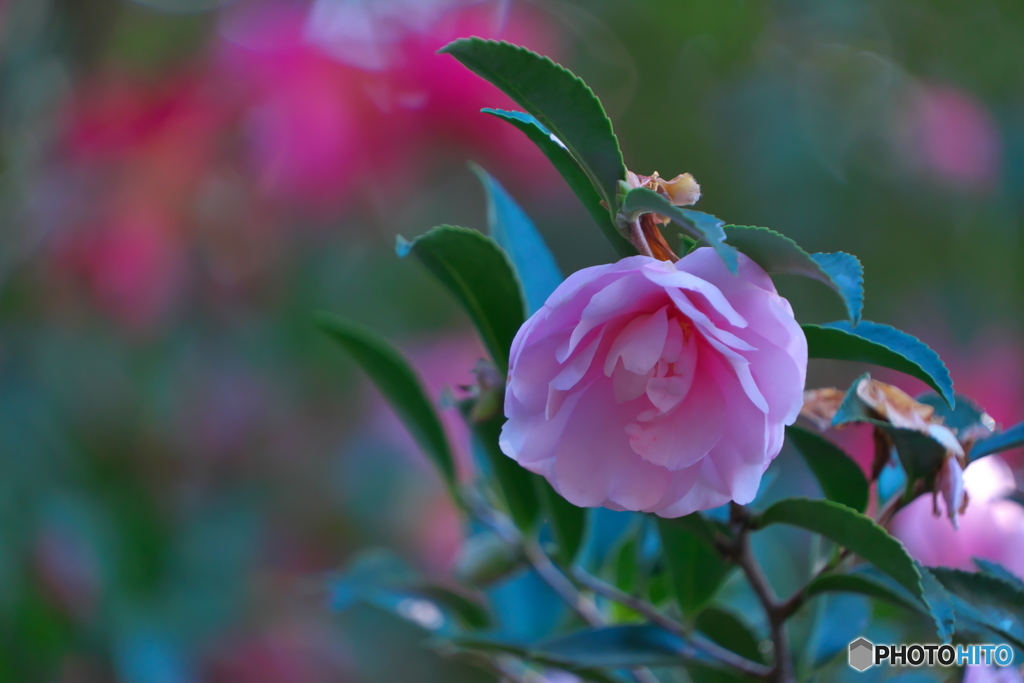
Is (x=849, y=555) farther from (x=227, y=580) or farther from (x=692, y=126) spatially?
(x=692, y=126)

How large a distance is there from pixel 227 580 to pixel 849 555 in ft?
3.10

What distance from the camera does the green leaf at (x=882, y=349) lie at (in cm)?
26

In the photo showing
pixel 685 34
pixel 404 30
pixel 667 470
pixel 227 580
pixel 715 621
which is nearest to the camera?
pixel 667 470

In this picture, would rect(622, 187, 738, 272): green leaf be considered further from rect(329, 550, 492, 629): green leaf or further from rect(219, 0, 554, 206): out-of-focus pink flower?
rect(219, 0, 554, 206): out-of-focus pink flower

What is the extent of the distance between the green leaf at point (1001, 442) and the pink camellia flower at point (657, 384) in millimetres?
122

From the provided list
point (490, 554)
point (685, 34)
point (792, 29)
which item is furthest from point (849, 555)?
point (792, 29)

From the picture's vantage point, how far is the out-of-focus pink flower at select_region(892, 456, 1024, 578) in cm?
43

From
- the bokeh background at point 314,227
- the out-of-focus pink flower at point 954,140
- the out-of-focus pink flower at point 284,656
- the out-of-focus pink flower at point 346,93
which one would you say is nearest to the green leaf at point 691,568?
the bokeh background at point 314,227

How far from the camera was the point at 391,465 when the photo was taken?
4.17 ft

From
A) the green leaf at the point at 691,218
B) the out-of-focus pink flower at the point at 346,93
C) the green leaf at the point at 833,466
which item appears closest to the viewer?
the green leaf at the point at 691,218

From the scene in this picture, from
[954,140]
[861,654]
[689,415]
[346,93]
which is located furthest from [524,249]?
[954,140]

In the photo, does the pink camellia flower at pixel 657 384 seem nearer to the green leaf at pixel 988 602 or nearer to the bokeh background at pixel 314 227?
the green leaf at pixel 988 602

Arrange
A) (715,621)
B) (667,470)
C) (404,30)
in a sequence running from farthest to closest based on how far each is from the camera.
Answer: (404,30)
(715,621)
(667,470)

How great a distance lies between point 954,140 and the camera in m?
1.39
